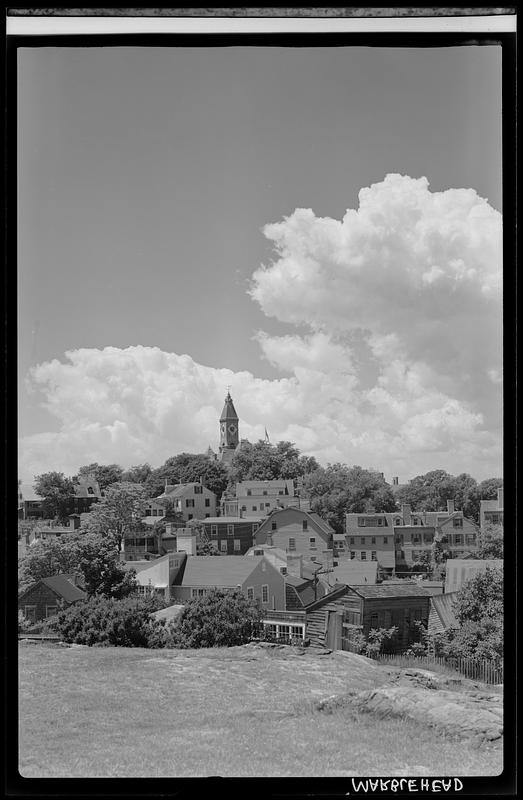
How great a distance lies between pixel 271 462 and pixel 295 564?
32 centimetres

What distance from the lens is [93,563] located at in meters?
1.92

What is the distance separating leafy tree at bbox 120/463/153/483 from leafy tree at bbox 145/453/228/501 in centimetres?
1

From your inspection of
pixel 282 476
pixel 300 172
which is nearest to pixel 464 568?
pixel 282 476

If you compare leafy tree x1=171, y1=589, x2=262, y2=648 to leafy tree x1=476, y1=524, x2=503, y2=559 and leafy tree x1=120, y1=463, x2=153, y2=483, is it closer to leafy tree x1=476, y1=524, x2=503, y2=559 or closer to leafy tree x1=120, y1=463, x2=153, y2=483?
leafy tree x1=120, y1=463, x2=153, y2=483

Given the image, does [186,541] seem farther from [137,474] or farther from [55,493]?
[55,493]

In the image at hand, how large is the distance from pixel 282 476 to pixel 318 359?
1.21ft

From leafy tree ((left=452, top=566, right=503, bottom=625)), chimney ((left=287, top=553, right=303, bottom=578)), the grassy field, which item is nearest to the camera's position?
the grassy field

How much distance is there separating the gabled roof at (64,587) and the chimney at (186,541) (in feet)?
1.02

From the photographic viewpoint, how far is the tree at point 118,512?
1912 mm

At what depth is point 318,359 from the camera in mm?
1960

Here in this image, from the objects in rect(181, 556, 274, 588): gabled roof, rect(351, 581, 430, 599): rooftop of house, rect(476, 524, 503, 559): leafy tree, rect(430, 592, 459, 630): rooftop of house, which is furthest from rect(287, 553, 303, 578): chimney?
rect(476, 524, 503, 559): leafy tree

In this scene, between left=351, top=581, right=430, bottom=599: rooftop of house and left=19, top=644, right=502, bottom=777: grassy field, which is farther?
left=351, top=581, right=430, bottom=599: rooftop of house

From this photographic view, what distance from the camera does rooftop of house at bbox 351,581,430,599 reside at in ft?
6.25

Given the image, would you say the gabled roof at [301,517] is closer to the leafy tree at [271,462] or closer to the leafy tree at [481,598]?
the leafy tree at [271,462]
